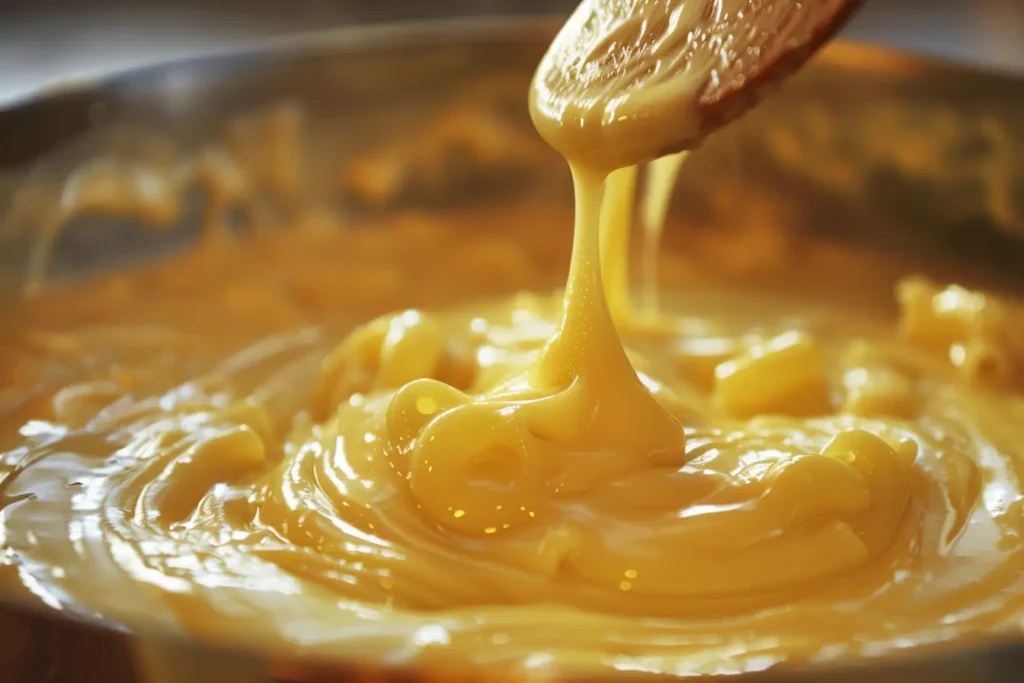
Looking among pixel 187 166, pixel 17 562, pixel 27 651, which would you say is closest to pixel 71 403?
pixel 17 562

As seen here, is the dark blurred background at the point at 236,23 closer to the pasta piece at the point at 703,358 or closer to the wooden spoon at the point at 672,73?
the pasta piece at the point at 703,358

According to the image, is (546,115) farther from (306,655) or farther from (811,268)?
(811,268)

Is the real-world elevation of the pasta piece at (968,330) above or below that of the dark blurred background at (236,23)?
below

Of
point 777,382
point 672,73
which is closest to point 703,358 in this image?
point 777,382

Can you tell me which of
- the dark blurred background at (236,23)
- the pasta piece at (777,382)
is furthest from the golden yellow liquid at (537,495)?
the dark blurred background at (236,23)

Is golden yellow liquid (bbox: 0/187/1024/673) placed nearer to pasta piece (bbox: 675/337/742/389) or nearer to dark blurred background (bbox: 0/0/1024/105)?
pasta piece (bbox: 675/337/742/389)

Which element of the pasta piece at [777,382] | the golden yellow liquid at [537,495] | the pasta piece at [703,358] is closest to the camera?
the golden yellow liquid at [537,495]
